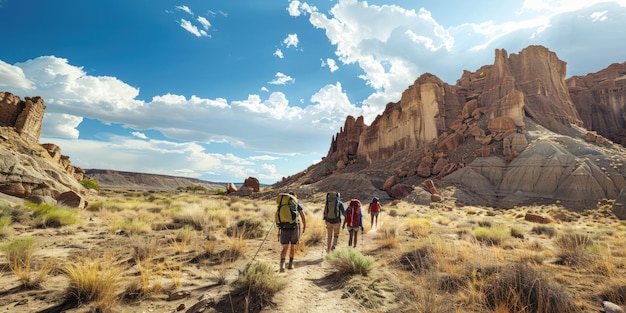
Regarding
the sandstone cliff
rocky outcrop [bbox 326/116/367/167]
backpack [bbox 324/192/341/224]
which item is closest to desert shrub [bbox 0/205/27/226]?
backpack [bbox 324/192/341/224]

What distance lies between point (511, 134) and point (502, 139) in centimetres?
153

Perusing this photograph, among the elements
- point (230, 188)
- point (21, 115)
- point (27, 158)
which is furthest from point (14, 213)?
point (230, 188)

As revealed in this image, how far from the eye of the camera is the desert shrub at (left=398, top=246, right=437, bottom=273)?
6.79m

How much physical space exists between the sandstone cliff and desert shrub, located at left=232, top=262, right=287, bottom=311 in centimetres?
3395

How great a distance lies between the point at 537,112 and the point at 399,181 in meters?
29.1

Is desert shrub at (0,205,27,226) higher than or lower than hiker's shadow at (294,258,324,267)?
higher

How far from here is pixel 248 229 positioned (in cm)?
1184

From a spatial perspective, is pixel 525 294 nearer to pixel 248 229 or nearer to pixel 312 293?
pixel 312 293

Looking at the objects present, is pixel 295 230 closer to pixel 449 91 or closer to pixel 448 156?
pixel 448 156

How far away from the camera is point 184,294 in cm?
504

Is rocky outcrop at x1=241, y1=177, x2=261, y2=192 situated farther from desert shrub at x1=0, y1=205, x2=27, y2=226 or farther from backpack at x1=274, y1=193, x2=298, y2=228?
backpack at x1=274, y1=193, x2=298, y2=228

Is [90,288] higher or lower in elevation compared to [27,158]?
lower

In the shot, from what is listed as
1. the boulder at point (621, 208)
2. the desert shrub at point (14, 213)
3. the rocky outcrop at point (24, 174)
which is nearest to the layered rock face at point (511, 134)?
the boulder at point (621, 208)

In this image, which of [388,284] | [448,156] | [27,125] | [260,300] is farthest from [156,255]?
[448,156]
